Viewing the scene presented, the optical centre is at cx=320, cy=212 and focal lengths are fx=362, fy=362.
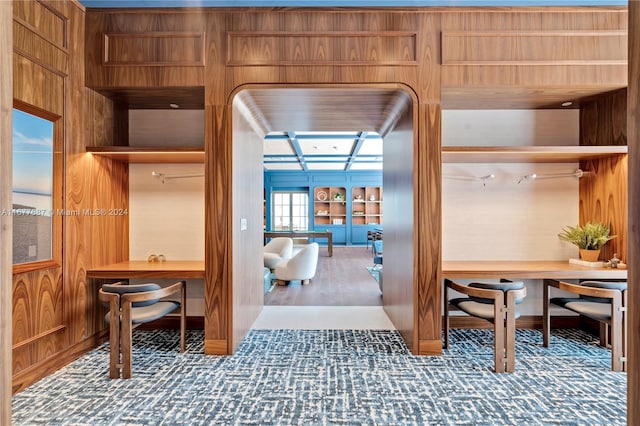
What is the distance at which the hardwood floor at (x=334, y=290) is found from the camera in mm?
5008

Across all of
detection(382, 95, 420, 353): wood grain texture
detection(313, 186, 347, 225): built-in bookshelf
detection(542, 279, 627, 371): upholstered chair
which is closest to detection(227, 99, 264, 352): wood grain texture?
detection(382, 95, 420, 353): wood grain texture

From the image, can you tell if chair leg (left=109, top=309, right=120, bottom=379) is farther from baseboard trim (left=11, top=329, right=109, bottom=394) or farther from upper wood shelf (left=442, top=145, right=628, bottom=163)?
upper wood shelf (left=442, top=145, right=628, bottom=163)

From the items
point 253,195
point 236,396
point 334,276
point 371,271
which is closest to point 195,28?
point 253,195

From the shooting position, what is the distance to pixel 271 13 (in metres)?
3.11

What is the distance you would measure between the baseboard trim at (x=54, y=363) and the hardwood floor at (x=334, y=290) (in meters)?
2.12

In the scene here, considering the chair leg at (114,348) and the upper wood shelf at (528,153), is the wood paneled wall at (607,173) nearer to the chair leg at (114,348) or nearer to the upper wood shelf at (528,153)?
the upper wood shelf at (528,153)

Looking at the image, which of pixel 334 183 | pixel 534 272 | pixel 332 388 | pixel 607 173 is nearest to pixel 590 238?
pixel 607 173

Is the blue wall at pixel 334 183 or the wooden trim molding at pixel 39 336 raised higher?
the blue wall at pixel 334 183

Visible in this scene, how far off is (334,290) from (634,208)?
499 centimetres

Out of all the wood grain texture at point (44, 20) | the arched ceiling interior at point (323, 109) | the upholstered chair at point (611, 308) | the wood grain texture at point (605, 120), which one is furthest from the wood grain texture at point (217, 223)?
the wood grain texture at point (605, 120)

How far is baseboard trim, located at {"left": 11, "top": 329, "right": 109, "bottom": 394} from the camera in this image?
2.52 metres

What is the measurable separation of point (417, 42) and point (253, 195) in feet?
7.44

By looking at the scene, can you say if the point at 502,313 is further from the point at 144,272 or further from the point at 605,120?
the point at 144,272

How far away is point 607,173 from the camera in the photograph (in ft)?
11.7
